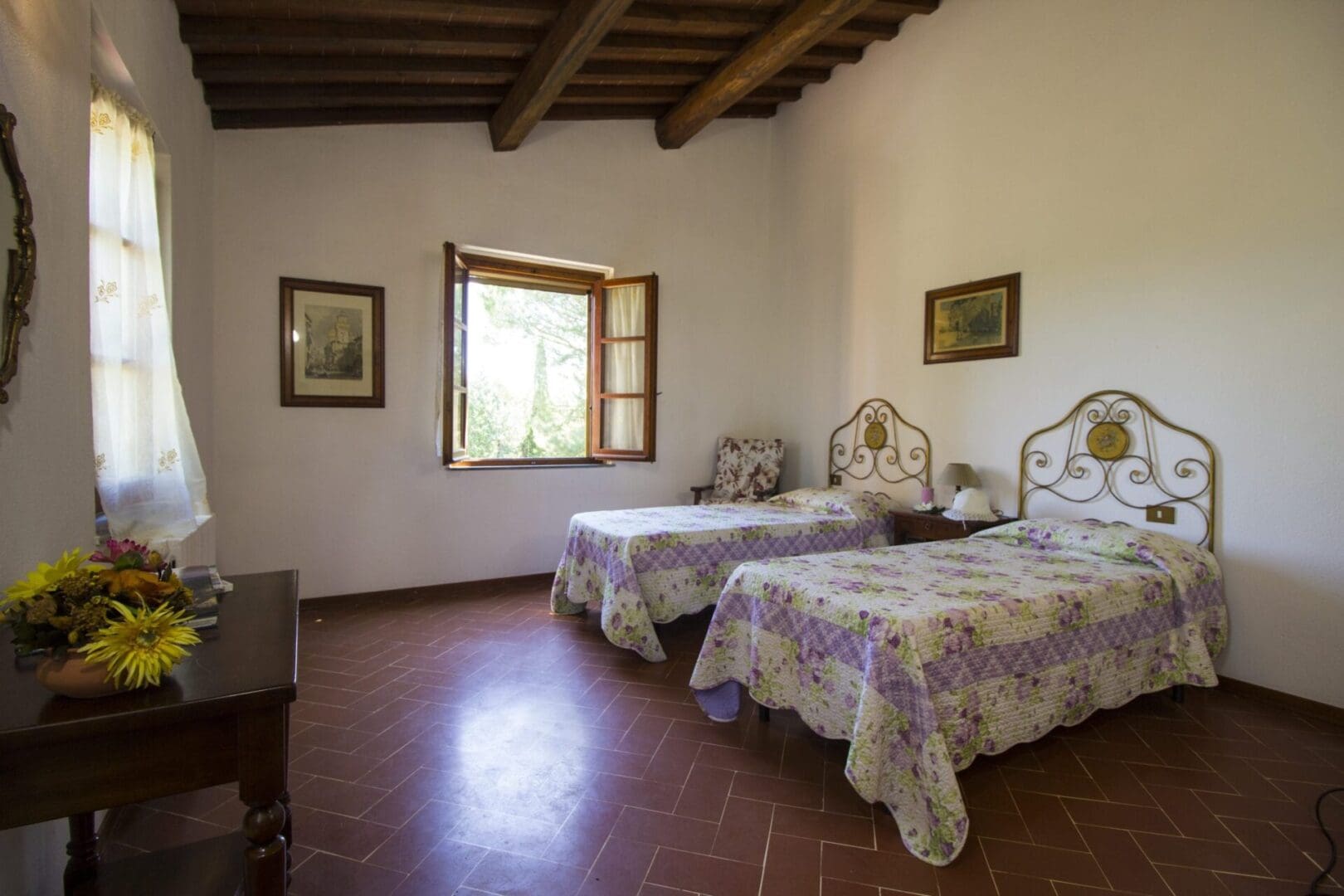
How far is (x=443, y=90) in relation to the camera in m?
3.74

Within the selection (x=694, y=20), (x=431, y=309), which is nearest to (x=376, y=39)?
(x=431, y=309)

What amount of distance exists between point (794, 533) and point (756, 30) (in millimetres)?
3109

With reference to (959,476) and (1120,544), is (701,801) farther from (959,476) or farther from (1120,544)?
(959,476)

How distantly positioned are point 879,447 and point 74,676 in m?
4.31

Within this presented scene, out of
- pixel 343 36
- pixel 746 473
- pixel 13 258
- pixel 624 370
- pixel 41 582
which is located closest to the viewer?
pixel 41 582

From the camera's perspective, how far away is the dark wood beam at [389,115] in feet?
11.7

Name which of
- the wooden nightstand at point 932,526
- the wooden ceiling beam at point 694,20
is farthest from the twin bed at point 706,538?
the wooden ceiling beam at point 694,20

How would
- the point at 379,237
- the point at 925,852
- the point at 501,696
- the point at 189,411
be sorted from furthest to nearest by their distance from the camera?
the point at 379,237 < the point at 189,411 < the point at 501,696 < the point at 925,852

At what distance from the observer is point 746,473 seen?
5039mm

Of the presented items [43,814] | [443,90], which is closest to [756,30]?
[443,90]

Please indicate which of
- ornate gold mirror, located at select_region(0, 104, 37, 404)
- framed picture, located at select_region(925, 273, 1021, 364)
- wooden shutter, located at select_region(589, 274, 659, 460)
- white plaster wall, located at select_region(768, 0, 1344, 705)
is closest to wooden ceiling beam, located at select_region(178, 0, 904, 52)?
white plaster wall, located at select_region(768, 0, 1344, 705)

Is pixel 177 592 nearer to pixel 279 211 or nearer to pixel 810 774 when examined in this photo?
pixel 810 774

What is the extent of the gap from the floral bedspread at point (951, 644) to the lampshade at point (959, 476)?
0.65m

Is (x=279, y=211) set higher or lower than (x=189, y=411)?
higher
